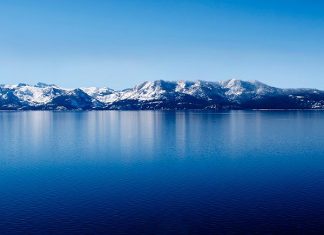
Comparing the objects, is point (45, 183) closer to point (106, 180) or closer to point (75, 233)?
point (106, 180)

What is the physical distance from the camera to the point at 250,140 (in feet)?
452

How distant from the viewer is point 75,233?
4534 centimetres

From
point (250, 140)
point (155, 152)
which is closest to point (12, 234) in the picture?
point (155, 152)

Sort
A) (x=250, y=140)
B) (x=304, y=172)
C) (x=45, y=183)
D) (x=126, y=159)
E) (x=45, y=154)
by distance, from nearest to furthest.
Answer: (x=45, y=183)
(x=304, y=172)
(x=126, y=159)
(x=45, y=154)
(x=250, y=140)

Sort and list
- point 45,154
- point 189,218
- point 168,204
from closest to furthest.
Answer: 1. point 189,218
2. point 168,204
3. point 45,154

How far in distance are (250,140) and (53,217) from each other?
10101 centimetres

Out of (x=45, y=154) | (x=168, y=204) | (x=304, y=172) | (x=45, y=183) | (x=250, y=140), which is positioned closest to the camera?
(x=168, y=204)

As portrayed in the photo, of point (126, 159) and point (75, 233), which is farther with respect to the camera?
point (126, 159)

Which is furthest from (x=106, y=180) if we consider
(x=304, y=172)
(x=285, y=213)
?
(x=304, y=172)

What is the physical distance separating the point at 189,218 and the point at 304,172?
129 feet

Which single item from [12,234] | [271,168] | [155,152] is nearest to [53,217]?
[12,234]

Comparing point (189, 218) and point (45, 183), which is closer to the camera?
point (189, 218)

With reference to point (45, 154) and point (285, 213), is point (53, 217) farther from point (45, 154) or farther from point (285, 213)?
point (45, 154)

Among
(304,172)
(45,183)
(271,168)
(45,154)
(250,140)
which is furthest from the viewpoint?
(250,140)
